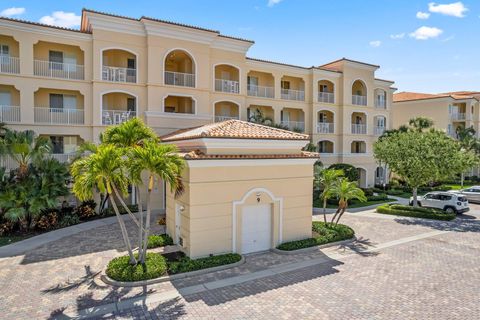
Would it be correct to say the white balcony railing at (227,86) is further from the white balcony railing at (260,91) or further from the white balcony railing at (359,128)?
the white balcony railing at (359,128)

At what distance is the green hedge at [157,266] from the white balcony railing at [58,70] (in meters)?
15.9

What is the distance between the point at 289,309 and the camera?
384 inches

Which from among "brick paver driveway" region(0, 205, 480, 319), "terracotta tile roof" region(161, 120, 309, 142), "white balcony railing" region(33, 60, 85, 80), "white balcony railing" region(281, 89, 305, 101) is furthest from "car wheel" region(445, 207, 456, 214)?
"white balcony railing" region(33, 60, 85, 80)

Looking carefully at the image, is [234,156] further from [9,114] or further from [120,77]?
[9,114]

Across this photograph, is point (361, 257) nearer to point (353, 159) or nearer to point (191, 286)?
point (191, 286)

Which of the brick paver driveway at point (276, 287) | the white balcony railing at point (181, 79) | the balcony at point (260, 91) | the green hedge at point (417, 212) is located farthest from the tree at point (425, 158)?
the white balcony railing at point (181, 79)

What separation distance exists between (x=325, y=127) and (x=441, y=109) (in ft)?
81.4

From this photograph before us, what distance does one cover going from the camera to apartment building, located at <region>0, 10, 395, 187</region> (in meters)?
21.6

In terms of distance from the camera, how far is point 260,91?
30.9 meters

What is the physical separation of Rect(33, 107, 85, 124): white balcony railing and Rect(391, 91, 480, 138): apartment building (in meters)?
45.6

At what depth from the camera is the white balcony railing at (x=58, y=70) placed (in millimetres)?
22062

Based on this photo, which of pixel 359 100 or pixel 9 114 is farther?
pixel 359 100

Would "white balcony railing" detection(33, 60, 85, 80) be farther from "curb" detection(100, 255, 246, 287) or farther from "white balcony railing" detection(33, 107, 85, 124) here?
"curb" detection(100, 255, 246, 287)

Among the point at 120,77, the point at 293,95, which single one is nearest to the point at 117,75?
the point at 120,77
